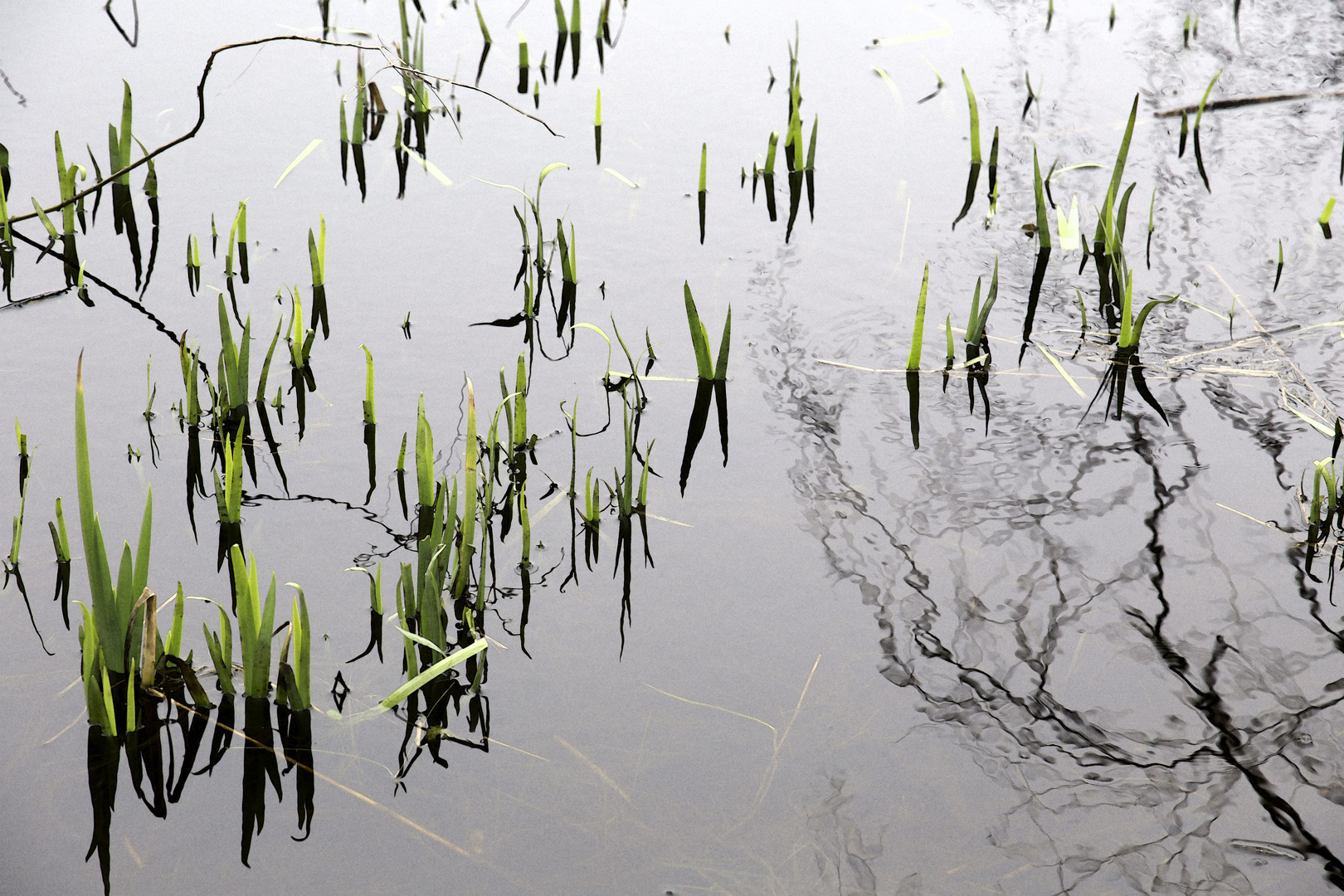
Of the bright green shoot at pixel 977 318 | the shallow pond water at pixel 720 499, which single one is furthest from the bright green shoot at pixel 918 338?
the bright green shoot at pixel 977 318

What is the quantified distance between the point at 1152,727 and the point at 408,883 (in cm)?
131

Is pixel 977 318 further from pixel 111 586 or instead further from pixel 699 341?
pixel 111 586

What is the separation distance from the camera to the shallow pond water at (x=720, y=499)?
1657 millimetres

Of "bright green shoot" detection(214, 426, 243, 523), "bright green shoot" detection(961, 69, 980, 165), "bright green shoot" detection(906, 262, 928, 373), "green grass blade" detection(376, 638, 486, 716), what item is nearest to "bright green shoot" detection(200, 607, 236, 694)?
"green grass blade" detection(376, 638, 486, 716)

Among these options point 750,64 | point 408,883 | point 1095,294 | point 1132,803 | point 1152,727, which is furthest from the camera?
Result: point 750,64

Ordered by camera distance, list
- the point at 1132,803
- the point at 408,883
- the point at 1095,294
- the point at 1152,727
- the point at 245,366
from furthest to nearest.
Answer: the point at 1095,294, the point at 245,366, the point at 1152,727, the point at 1132,803, the point at 408,883

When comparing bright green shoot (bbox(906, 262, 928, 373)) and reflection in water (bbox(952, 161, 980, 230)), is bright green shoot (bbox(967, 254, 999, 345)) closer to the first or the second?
bright green shoot (bbox(906, 262, 928, 373))

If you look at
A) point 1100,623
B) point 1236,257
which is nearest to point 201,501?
point 1100,623

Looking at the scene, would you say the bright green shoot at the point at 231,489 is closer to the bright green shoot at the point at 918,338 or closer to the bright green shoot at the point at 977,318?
the bright green shoot at the point at 918,338

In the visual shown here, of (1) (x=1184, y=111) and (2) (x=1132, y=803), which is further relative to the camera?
(1) (x=1184, y=111)

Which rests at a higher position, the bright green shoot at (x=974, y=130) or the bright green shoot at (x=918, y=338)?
the bright green shoot at (x=974, y=130)

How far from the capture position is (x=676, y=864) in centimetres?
160

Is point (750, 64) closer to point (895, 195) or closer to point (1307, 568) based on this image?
point (895, 195)

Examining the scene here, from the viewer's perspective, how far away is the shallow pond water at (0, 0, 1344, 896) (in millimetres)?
1657
